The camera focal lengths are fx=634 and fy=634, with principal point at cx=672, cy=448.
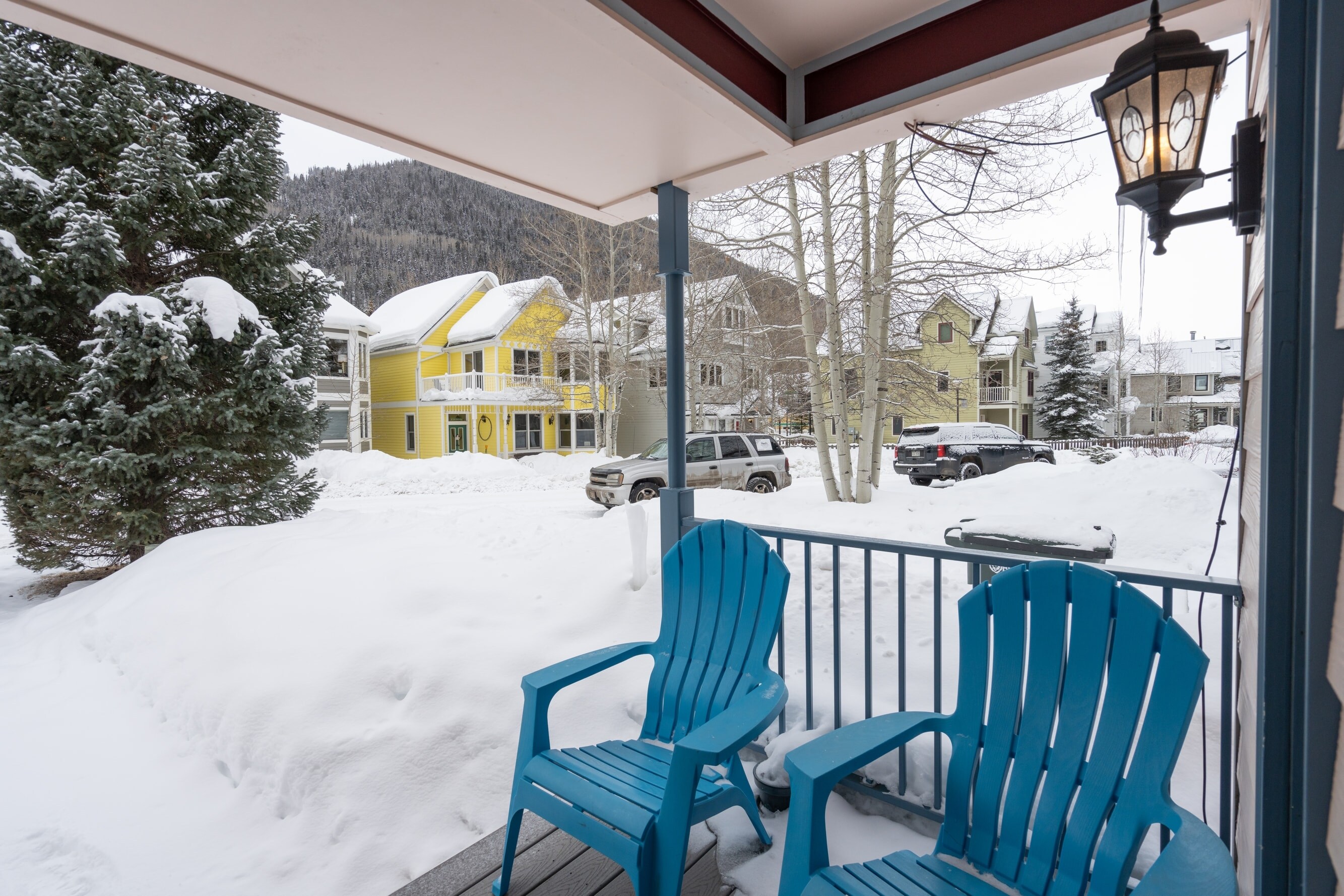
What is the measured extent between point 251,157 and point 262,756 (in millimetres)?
6139

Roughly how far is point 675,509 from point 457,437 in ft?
56.5

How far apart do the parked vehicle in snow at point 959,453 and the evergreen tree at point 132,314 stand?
10830mm

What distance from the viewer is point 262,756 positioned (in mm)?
2488

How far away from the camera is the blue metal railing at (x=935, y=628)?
62.5 inches

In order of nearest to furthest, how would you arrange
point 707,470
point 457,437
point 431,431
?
point 707,470 < point 457,437 < point 431,431

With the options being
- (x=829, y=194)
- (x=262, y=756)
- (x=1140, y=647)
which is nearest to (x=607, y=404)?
(x=829, y=194)

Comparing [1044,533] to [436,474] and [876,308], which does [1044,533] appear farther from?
[436,474]

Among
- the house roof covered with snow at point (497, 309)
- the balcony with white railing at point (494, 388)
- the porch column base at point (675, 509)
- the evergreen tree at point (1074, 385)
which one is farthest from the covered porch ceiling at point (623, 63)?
the evergreen tree at point (1074, 385)

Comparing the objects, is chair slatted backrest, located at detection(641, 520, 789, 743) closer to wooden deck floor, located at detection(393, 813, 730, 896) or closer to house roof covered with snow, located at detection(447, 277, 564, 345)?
wooden deck floor, located at detection(393, 813, 730, 896)

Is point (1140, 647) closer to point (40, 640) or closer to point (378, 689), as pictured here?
point (378, 689)

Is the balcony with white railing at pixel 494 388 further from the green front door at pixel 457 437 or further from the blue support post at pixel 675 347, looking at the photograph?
the blue support post at pixel 675 347

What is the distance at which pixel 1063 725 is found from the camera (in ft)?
4.56

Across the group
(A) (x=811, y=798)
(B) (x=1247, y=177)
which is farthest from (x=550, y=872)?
(B) (x=1247, y=177)

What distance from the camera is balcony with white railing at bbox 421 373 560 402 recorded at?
60.5ft
